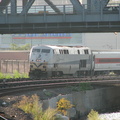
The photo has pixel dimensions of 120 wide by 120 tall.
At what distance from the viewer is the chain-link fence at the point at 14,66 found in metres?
68.1

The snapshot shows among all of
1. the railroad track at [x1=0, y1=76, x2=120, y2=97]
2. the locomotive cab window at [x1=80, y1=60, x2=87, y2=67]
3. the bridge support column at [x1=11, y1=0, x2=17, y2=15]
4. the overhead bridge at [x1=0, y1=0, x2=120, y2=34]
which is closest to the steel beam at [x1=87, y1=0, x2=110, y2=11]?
the overhead bridge at [x1=0, y1=0, x2=120, y2=34]

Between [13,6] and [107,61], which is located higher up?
[13,6]

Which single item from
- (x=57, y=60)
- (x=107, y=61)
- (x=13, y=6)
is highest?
(x=13, y=6)

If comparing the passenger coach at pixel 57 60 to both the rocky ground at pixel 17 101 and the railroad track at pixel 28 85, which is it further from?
the rocky ground at pixel 17 101

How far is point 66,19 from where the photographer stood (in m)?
31.1

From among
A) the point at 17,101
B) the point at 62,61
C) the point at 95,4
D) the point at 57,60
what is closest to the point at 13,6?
the point at 95,4

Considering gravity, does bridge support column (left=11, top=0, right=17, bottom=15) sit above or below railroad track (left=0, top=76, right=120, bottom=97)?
above

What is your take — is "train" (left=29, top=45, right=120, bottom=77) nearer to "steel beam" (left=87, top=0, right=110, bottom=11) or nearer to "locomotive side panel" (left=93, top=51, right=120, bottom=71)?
"locomotive side panel" (left=93, top=51, right=120, bottom=71)

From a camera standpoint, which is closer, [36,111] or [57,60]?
[36,111]

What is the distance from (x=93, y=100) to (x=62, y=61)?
8.53 metres

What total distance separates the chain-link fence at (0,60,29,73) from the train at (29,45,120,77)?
67.1 feet

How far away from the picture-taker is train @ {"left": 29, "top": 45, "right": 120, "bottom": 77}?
41.2 metres

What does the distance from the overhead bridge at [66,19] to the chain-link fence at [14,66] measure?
116 feet

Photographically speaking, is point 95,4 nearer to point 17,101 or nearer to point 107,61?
point 17,101
